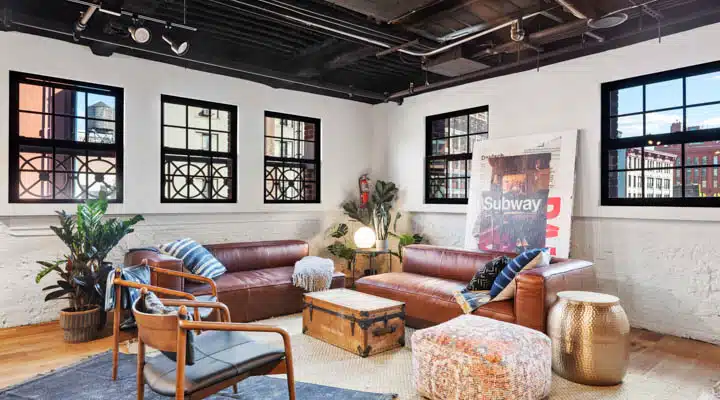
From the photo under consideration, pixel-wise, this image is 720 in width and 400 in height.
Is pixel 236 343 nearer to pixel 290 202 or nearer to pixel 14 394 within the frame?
pixel 14 394

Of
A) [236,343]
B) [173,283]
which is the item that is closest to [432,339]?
→ [236,343]

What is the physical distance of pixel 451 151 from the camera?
20.3ft

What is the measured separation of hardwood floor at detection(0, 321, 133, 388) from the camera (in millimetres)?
3154

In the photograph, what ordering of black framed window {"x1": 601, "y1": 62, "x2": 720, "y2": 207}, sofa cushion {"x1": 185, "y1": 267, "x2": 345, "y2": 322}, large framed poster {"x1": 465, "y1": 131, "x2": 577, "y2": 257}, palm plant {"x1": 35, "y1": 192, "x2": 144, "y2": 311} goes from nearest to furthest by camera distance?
palm plant {"x1": 35, "y1": 192, "x2": 144, "y2": 311}, black framed window {"x1": 601, "y1": 62, "x2": 720, "y2": 207}, sofa cushion {"x1": 185, "y1": 267, "x2": 345, "y2": 322}, large framed poster {"x1": 465, "y1": 131, "x2": 577, "y2": 257}

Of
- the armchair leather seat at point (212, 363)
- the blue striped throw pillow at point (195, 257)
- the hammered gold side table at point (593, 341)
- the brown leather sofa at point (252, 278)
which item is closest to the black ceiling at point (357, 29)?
the blue striped throw pillow at point (195, 257)

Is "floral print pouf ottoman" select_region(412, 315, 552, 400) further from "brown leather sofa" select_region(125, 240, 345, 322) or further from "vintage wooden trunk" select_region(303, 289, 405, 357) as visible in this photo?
"brown leather sofa" select_region(125, 240, 345, 322)

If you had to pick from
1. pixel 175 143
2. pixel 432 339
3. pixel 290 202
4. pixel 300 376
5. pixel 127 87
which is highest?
pixel 127 87

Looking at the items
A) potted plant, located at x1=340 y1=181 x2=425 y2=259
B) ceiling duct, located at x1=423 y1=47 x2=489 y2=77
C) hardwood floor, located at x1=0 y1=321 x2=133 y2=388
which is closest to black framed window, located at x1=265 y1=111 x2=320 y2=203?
potted plant, located at x1=340 y1=181 x2=425 y2=259

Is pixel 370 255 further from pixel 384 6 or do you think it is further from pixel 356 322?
pixel 384 6

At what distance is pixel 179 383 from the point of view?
191 centimetres

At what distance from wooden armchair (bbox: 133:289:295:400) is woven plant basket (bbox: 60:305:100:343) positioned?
6.37 feet

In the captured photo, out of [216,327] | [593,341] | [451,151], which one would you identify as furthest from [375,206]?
[216,327]

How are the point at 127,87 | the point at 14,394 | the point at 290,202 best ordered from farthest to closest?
the point at 290,202 < the point at 127,87 < the point at 14,394

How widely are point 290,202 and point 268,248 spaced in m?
1.03
